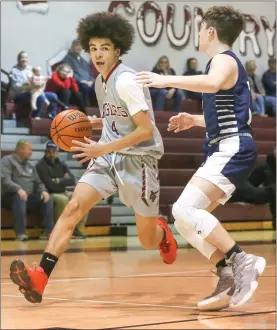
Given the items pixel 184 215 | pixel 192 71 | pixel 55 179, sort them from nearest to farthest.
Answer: pixel 184 215
pixel 55 179
pixel 192 71

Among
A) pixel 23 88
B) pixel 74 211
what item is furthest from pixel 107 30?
pixel 23 88

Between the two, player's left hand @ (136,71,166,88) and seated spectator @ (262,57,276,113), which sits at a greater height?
player's left hand @ (136,71,166,88)

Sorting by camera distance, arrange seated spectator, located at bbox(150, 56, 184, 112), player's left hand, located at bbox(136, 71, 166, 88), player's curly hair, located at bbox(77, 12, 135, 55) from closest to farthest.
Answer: player's left hand, located at bbox(136, 71, 166, 88) < player's curly hair, located at bbox(77, 12, 135, 55) < seated spectator, located at bbox(150, 56, 184, 112)

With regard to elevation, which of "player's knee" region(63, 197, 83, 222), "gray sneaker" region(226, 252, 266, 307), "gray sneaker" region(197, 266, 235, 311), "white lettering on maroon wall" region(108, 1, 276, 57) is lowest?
"gray sneaker" region(197, 266, 235, 311)

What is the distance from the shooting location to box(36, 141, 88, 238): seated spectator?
39.0 ft

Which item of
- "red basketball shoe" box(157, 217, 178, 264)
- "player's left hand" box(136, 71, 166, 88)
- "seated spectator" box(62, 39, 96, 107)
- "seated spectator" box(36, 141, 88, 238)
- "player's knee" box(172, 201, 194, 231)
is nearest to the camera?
"player's left hand" box(136, 71, 166, 88)

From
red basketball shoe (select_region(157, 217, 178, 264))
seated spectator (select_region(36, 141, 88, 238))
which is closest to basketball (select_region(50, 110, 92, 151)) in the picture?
red basketball shoe (select_region(157, 217, 178, 264))

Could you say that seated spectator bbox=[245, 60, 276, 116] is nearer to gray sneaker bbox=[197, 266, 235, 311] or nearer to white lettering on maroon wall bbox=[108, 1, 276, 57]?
white lettering on maroon wall bbox=[108, 1, 276, 57]

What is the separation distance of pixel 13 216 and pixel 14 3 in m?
5.83

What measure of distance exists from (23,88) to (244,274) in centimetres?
1049

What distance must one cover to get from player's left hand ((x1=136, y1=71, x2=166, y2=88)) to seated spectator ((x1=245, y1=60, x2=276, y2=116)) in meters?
12.9

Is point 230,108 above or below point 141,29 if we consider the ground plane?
below

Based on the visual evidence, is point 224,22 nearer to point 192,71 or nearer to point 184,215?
point 184,215

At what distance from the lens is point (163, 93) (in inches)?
618
